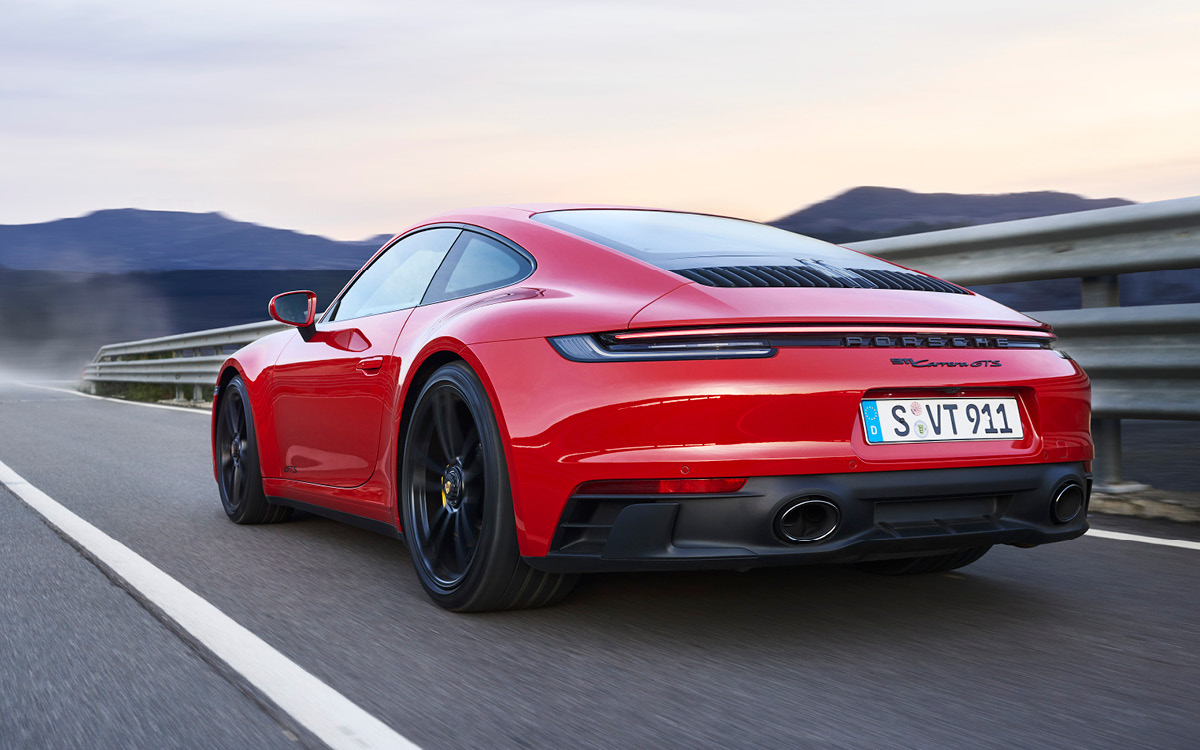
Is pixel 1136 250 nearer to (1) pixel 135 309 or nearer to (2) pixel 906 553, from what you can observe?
(2) pixel 906 553

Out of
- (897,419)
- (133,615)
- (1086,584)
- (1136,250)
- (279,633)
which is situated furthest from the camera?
(1136,250)

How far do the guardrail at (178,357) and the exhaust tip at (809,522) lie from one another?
35.3ft

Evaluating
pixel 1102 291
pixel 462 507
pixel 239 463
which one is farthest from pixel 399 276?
pixel 1102 291

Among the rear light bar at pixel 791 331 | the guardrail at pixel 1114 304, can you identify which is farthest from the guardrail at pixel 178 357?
the rear light bar at pixel 791 331

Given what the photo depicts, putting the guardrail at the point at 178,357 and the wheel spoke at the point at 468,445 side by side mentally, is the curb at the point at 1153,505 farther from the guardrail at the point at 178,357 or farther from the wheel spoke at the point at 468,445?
the guardrail at the point at 178,357

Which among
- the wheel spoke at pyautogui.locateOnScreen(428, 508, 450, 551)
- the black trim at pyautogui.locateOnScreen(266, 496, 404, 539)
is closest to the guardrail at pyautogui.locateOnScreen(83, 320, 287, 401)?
the black trim at pyautogui.locateOnScreen(266, 496, 404, 539)

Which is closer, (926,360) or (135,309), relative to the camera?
(926,360)

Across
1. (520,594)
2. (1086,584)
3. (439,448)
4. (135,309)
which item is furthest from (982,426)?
(135,309)

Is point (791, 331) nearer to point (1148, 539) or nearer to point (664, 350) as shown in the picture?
point (664, 350)

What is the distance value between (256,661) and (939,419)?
6.18 feet

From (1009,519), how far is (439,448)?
1.71 meters

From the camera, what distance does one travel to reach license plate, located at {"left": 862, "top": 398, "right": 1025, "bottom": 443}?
3.14 m

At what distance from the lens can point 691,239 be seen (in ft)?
13.1

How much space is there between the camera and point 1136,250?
538 centimetres
